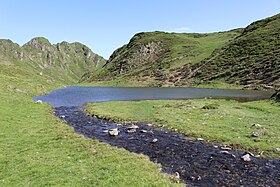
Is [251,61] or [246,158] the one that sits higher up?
[251,61]

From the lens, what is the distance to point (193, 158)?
24844mm

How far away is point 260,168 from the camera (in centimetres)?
2222

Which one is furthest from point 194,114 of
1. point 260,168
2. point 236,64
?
point 236,64

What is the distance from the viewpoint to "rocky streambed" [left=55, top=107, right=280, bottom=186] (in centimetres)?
2020

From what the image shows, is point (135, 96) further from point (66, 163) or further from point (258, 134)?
point (66, 163)

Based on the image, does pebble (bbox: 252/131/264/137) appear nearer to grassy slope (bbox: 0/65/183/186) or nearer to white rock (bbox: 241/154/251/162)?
white rock (bbox: 241/154/251/162)

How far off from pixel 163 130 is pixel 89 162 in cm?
1565

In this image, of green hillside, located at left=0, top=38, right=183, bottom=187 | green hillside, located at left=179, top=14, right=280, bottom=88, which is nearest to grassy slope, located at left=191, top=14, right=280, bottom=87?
green hillside, located at left=179, top=14, right=280, bottom=88

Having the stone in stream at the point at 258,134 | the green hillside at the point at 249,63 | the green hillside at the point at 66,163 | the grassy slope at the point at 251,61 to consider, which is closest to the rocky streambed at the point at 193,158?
the green hillside at the point at 66,163

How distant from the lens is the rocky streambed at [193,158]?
20.2 metres

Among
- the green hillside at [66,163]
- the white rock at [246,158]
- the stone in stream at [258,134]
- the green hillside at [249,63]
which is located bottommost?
the white rock at [246,158]

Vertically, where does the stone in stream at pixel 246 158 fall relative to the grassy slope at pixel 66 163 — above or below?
below

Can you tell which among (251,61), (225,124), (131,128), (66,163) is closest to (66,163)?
(66,163)

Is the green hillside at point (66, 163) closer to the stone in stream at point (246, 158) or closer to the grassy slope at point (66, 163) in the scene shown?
the grassy slope at point (66, 163)
